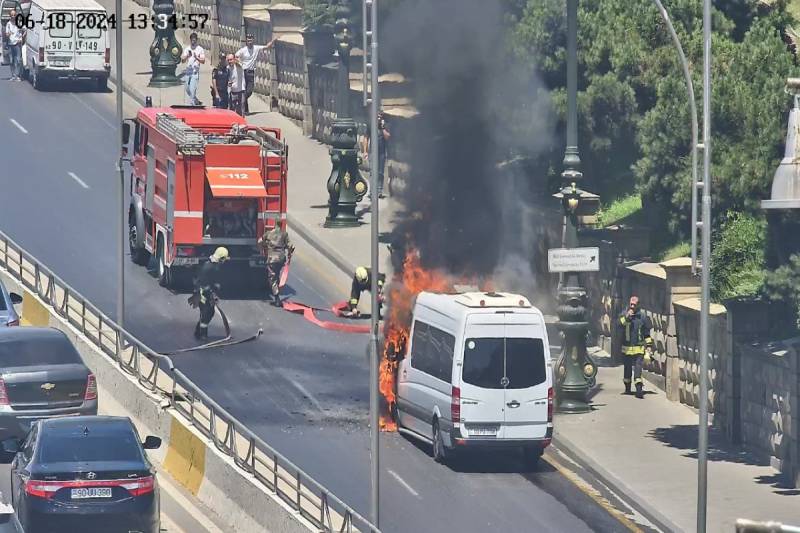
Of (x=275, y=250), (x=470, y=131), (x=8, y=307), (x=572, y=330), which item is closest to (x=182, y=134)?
(x=275, y=250)

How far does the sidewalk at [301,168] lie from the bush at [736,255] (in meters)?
6.84

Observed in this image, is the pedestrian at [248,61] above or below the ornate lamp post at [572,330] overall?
above

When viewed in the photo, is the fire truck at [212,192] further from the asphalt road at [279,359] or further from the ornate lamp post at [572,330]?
the ornate lamp post at [572,330]

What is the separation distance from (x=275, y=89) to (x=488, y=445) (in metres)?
29.9

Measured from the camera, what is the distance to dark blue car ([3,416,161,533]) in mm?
23562

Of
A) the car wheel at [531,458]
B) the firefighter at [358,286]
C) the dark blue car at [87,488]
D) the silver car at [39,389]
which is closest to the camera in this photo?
the dark blue car at [87,488]

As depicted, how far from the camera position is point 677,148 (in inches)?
1344

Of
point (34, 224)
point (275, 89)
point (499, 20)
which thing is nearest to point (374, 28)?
point (499, 20)

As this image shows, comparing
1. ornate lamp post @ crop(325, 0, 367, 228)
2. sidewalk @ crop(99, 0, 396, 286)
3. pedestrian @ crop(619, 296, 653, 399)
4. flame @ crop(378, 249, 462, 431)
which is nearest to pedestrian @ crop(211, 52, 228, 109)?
sidewalk @ crop(99, 0, 396, 286)

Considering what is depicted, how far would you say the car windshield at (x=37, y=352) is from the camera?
29.6m

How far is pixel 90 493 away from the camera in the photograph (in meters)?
Answer: 23.6

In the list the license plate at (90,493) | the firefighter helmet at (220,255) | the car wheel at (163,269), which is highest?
the firefighter helmet at (220,255)

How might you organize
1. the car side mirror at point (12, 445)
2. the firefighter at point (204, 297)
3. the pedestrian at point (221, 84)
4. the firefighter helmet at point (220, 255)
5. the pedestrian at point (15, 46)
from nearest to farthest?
the car side mirror at point (12, 445) < the firefighter at point (204, 297) < the firefighter helmet at point (220, 255) < the pedestrian at point (221, 84) < the pedestrian at point (15, 46)

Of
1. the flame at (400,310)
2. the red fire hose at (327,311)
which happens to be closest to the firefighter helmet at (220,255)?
the red fire hose at (327,311)
